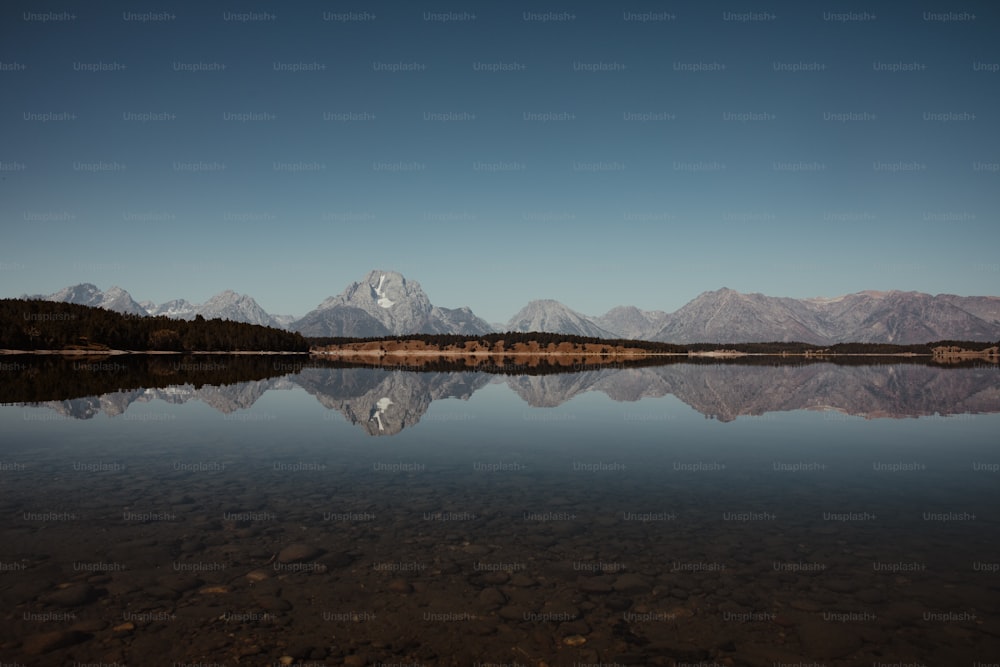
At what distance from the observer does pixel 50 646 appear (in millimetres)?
10938

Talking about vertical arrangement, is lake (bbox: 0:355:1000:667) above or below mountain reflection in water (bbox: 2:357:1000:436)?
below

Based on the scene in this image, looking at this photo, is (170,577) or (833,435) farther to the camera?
(833,435)

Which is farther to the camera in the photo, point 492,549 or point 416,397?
point 416,397

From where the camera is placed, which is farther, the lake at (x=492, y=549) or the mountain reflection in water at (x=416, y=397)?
the mountain reflection in water at (x=416, y=397)

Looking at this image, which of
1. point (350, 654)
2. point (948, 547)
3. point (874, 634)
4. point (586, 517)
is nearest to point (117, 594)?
point (350, 654)

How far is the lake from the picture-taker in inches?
450

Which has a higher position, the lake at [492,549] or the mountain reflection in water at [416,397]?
the mountain reflection in water at [416,397]

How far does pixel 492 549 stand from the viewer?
1650 cm

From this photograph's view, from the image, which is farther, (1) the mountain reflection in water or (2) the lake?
(1) the mountain reflection in water

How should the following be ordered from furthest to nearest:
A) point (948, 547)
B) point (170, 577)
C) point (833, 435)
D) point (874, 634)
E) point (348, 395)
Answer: point (348, 395)
point (833, 435)
point (948, 547)
point (170, 577)
point (874, 634)

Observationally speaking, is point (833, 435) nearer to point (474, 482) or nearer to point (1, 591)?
point (474, 482)

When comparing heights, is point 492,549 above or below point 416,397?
below

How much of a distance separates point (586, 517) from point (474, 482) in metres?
6.51

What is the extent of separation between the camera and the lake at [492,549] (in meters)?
11.4
